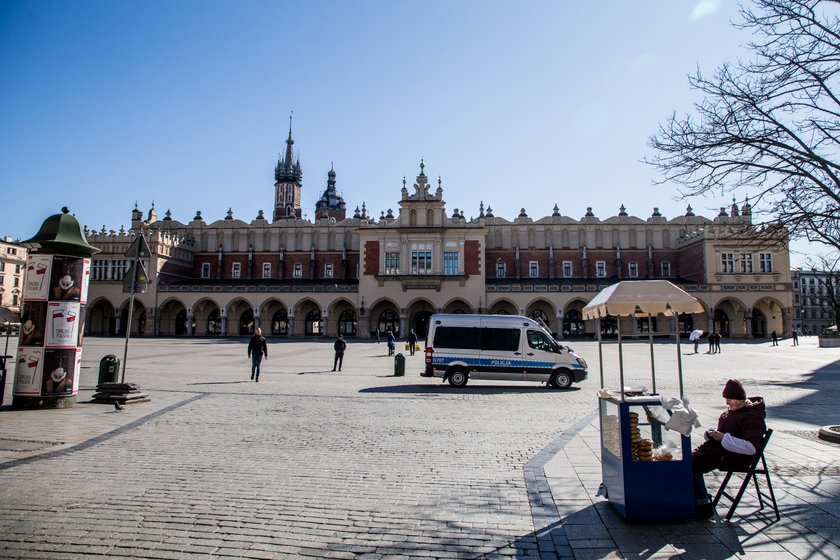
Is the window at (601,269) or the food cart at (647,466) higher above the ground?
the window at (601,269)

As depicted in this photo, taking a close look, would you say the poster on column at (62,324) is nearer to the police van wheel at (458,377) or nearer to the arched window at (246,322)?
the police van wheel at (458,377)

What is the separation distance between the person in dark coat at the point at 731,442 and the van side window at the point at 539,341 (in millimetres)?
10831

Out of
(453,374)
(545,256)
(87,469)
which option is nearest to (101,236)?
(545,256)

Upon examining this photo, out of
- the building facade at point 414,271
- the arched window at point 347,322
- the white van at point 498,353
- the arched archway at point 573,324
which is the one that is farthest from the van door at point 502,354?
the arched window at point 347,322

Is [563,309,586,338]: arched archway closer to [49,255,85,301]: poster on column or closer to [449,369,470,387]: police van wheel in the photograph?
[449,369,470,387]: police van wheel

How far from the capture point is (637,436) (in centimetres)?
493

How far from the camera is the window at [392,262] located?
48.8 metres

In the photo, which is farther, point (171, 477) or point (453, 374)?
point (453, 374)

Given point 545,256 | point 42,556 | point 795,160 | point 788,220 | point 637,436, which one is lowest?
point 42,556

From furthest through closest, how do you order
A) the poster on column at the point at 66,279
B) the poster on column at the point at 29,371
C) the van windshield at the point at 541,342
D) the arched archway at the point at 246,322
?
1. the arched archway at the point at 246,322
2. the van windshield at the point at 541,342
3. the poster on column at the point at 66,279
4. the poster on column at the point at 29,371

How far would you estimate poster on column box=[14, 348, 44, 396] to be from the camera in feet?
33.8

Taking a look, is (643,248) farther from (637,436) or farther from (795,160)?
(637,436)

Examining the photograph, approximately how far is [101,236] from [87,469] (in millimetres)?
53446

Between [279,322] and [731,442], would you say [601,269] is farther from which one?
[731,442]
